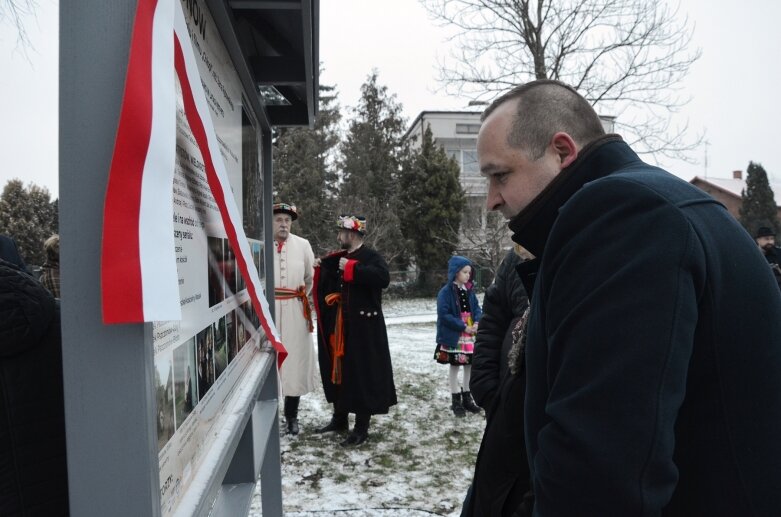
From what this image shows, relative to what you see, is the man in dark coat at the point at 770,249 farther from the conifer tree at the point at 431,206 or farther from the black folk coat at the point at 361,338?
the conifer tree at the point at 431,206

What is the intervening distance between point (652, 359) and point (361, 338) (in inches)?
173

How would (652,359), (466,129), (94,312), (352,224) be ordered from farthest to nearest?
(466,129) → (352,224) → (652,359) → (94,312)

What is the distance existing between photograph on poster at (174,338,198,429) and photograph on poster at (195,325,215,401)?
58mm

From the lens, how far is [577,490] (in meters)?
0.98

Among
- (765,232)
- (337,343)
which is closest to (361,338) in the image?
(337,343)

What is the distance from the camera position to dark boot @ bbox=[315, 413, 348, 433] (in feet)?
17.8

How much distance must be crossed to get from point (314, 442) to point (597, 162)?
4.41 meters

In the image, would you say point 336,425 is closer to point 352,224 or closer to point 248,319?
point 352,224

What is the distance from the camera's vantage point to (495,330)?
309 centimetres

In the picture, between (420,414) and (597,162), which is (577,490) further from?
(420,414)

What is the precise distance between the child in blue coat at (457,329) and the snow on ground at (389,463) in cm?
26

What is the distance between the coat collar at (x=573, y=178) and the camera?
4.21 ft

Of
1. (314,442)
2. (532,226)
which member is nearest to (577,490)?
(532,226)

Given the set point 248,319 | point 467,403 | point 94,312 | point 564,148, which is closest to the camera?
point 94,312
